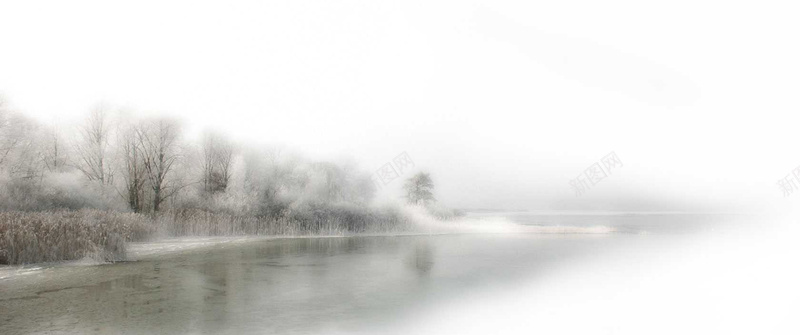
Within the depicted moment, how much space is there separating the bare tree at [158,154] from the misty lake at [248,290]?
14.8 meters

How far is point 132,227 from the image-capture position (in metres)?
24.4

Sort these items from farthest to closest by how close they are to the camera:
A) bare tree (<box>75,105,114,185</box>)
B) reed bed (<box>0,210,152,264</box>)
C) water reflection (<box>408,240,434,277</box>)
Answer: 1. bare tree (<box>75,105,114,185</box>)
2. water reflection (<box>408,240,434,277</box>)
3. reed bed (<box>0,210,152,264</box>)

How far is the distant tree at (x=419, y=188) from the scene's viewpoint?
61969 millimetres

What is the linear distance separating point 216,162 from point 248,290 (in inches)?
1127

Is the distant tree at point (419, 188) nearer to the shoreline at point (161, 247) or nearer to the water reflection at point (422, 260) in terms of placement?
the shoreline at point (161, 247)

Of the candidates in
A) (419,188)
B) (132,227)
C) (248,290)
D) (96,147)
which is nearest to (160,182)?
(96,147)

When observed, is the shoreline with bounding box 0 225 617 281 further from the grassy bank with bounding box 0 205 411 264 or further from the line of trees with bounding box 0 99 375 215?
the line of trees with bounding box 0 99 375 215

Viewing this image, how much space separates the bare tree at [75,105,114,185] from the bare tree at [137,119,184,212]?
2.27 meters

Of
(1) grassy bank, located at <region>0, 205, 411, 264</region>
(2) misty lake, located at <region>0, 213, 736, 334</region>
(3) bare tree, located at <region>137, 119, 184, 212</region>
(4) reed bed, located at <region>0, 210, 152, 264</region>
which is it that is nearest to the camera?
(2) misty lake, located at <region>0, 213, 736, 334</region>

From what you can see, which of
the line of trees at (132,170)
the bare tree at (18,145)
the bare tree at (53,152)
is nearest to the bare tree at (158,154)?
the line of trees at (132,170)

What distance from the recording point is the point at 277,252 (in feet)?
73.9

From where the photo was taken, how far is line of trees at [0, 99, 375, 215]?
29875 mm

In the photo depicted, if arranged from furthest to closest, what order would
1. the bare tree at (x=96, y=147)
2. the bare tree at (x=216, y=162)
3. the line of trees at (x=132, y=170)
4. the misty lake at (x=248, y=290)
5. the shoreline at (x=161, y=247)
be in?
the bare tree at (x=216, y=162) → the bare tree at (x=96, y=147) → the line of trees at (x=132, y=170) → the shoreline at (x=161, y=247) → the misty lake at (x=248, y=290)

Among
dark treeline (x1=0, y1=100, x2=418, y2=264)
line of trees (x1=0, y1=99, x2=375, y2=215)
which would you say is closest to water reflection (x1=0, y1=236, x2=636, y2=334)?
dark treeline (x1=0, y1=100, x2=418, y2=264)
